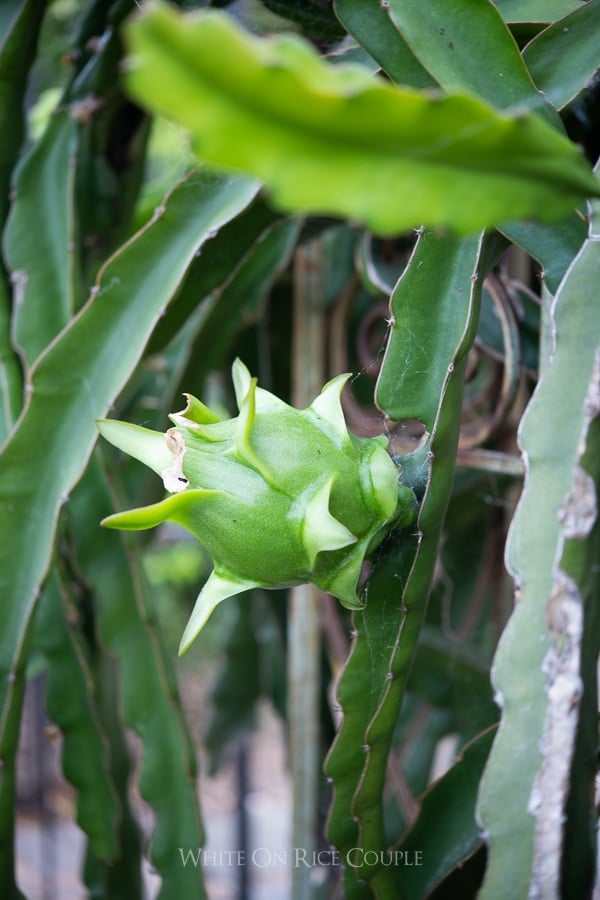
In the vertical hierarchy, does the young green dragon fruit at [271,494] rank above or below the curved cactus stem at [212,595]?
above

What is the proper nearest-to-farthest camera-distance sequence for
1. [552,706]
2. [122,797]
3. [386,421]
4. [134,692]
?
[552,706] < [386,421] < [134,692] < [122,797]

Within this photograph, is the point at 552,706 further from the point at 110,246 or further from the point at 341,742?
the point at 110,246

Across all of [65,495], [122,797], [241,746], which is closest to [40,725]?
[241,746]

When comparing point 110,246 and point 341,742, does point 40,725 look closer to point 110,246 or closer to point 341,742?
point 110,246

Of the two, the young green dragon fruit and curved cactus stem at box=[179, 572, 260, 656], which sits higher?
the young green dragon fruit

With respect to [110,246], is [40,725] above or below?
below

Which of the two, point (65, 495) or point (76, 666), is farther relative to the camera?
point (76, 666)

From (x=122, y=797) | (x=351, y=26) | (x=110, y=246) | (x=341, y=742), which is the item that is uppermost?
(x=351, y=26)

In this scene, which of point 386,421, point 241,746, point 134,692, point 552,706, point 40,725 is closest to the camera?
point 552,706
